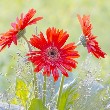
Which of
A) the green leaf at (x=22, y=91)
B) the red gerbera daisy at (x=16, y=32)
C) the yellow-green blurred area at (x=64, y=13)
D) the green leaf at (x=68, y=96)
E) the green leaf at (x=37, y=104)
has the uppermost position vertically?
the yellow-green blurred area at (x=64, y=13)

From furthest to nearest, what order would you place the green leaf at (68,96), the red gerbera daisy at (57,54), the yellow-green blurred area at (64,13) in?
the yellow-green blurred area at (64,13)
the green leaf at (68,96)
the red gerbera daisy at (57,54)

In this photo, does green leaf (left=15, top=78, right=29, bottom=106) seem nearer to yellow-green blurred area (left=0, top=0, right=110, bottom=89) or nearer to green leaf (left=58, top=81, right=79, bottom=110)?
green leaf (left=58, top=81, right=79, bottom=110)

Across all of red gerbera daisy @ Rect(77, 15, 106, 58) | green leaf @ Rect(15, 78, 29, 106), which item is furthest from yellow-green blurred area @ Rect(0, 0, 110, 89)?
red gerbera daisy @ Rect(77, 15, 106, 58)

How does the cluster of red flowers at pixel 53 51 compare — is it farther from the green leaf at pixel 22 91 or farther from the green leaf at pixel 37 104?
the green leaf at pixel 22 91

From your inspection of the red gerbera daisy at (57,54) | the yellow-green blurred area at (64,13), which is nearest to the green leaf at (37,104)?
the red gerbera daisy at (57,54)

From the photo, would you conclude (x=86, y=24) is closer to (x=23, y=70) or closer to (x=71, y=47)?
(x=71, y=47)

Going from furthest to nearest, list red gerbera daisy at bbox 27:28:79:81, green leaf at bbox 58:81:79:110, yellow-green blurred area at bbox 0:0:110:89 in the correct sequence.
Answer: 1. yellow-green blurred area at bbox 0:0:110:89
2. green leaf at bbox 58:81:79:110
3. red gerbera daisy at bbox 27:28:79:81

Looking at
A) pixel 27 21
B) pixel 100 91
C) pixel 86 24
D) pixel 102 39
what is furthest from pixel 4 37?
pixel 102 39
